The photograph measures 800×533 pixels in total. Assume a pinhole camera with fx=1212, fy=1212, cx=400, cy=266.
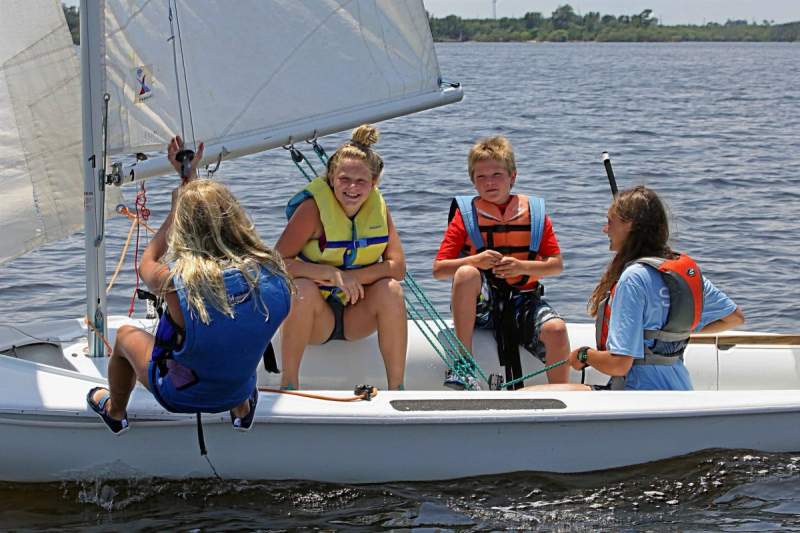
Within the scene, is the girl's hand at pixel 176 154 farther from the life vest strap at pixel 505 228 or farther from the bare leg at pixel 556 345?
the bare leg at pixel 556 345

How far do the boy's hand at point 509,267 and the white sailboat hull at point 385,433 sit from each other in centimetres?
60

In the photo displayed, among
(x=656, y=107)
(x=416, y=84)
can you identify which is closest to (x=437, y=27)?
(x=656, y=107)

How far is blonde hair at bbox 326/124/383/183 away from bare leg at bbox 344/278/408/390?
1.31 ft

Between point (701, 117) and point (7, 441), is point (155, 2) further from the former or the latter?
point (701, 117)

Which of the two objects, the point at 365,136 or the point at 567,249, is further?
the point at 567,249

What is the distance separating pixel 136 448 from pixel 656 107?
16.5 metres

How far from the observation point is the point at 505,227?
458cm

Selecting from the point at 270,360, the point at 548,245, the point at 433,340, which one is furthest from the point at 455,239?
the point at 270,360

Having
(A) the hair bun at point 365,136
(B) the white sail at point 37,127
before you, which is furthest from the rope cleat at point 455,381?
(B) the white sail at point 37,127

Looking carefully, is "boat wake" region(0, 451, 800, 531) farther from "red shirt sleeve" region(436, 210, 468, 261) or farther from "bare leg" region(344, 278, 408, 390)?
"red shirt sleeve" region(436, 210, 468, 261)

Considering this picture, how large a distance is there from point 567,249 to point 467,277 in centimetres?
414

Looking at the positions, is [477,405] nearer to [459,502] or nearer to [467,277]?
[459,502]

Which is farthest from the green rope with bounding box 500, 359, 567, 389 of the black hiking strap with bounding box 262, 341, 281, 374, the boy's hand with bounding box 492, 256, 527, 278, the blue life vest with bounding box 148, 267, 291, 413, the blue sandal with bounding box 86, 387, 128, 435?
the blue sandal with bounding box 86, 387, 128, 435

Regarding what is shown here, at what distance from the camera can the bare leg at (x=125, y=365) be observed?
348cm
